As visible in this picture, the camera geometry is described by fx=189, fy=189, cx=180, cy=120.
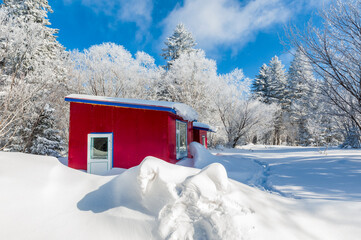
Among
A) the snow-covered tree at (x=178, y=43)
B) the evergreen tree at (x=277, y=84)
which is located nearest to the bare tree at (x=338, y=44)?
the snow-covered tree at (x=178, y=43)

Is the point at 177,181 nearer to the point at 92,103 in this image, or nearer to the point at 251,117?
the point at 92,103

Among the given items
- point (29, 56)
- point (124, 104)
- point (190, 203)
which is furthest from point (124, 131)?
point (29, 56)

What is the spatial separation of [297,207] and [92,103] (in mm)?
7356

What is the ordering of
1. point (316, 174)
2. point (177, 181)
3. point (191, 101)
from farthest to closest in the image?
1. point (191, 101)
2. point (316, 174)
3. point (177, 181)

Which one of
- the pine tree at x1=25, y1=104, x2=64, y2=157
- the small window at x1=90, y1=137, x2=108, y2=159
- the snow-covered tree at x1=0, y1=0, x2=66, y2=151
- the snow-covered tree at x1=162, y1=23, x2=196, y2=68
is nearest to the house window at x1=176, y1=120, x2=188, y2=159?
the small window at x1=90, y1=137, x2=108, y2=159

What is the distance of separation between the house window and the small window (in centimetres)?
312

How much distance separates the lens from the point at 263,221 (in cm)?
216

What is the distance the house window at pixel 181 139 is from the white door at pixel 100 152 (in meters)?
3.00

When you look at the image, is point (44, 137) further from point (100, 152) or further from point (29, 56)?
point (100, 152)

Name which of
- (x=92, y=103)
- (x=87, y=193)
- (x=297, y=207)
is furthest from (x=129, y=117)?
(x=297, y=207)

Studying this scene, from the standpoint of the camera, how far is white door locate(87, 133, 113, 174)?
7305mm

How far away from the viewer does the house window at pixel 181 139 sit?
8.88m

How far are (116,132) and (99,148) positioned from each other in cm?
94

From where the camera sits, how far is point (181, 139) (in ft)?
31.3
